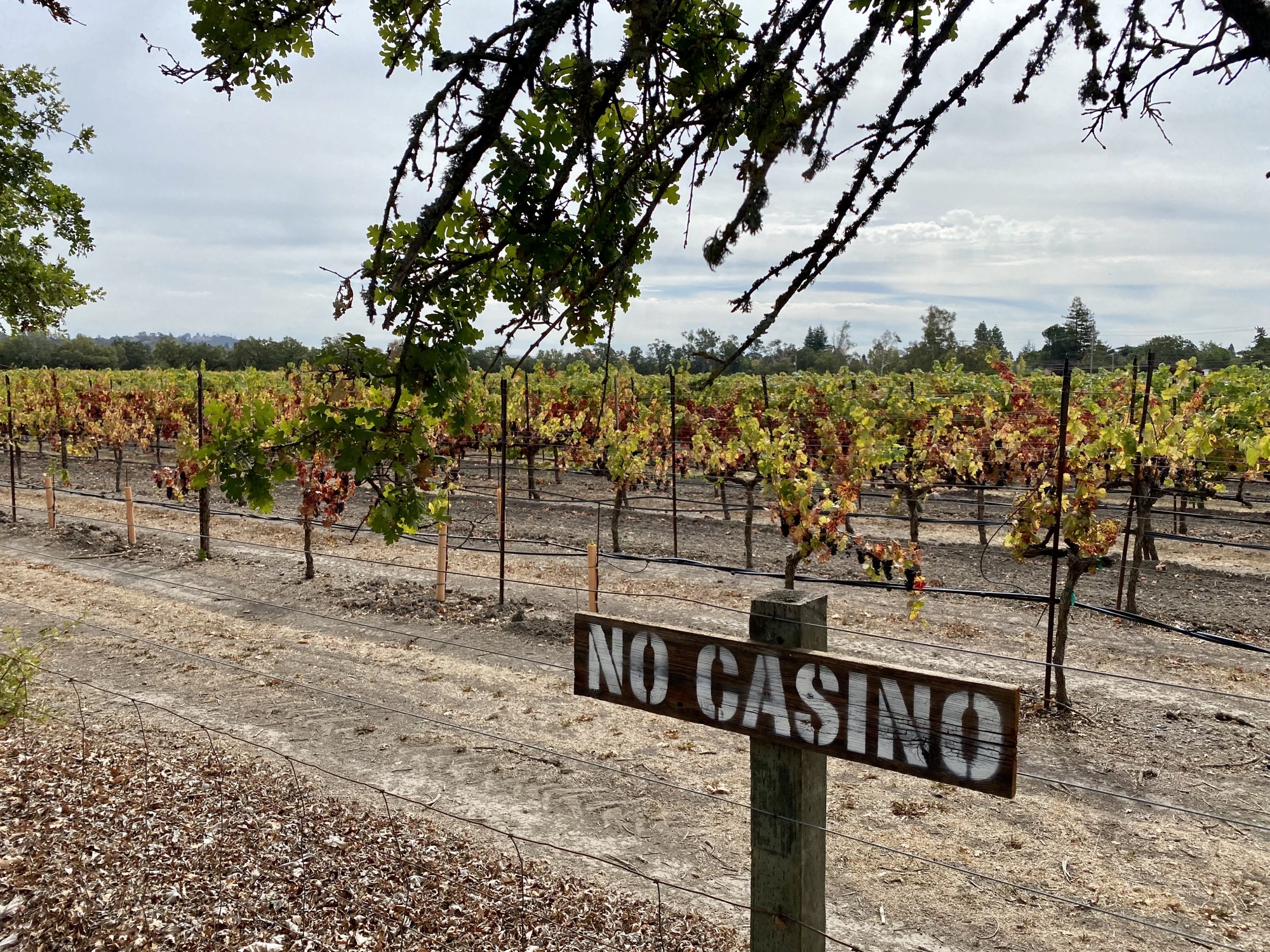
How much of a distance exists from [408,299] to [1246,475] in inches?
→ 556

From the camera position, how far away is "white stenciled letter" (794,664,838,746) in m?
1.90

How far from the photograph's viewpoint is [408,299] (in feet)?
7.27

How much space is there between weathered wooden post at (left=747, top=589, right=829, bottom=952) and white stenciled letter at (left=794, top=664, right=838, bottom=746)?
68 mm

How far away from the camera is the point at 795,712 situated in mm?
1951

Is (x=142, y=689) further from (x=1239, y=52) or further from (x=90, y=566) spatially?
(x=1239, y=52)

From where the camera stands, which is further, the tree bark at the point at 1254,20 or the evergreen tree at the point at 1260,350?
the evergreen tree at the point at 1260,350

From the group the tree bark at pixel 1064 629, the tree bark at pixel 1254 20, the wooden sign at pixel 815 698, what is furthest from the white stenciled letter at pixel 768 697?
the tree bark at pixel 1064 629

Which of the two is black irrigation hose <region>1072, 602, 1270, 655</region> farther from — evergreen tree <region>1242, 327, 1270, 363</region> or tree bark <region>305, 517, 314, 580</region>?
evergreen tree <region>1242, 327, 1270, 363</region>

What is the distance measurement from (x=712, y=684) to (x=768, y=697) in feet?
0.48

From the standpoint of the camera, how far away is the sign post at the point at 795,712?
1771 mm

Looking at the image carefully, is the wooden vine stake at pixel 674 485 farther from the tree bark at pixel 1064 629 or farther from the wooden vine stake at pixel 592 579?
the tree bark at pixel 1064 629

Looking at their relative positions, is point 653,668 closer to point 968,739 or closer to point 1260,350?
point 968,739

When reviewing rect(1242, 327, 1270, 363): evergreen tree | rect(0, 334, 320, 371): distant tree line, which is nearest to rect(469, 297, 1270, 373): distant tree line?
rect(1242, 327, 1270, 363): evergreen tree

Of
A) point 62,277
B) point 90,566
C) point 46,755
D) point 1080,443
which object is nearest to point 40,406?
point 90,566
